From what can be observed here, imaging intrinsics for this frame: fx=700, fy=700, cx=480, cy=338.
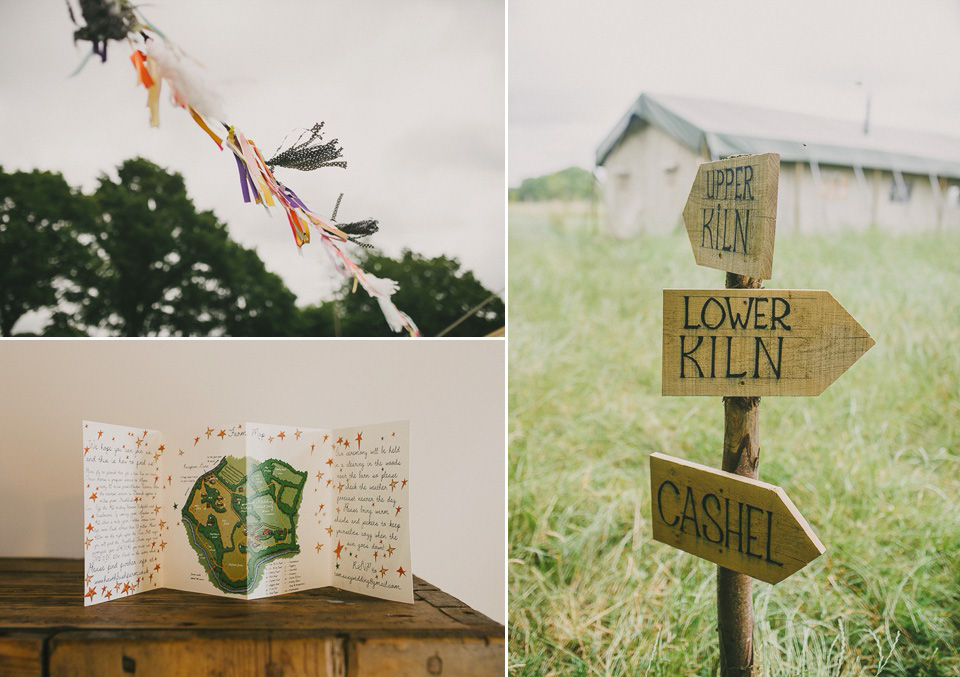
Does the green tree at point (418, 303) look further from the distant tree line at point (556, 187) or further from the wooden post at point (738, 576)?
the distant tree line at point (556, 187)

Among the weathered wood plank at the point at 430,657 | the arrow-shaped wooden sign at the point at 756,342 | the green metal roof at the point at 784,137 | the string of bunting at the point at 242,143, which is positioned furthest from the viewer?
the green metal roof at the point at 784,137

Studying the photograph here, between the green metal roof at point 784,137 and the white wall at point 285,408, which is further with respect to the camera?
the green metal roof at point 784,137

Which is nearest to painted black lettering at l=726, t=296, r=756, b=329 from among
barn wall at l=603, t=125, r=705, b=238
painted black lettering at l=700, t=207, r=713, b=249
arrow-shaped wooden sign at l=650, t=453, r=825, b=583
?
painted black lettering at l=700, t=207, r=713, b=249

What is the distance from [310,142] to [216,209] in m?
0.21

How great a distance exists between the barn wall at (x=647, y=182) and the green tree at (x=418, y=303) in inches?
29.9

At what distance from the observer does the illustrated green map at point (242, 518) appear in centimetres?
97

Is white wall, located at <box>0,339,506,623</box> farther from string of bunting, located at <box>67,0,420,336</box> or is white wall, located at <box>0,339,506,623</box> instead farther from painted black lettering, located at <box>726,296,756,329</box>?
painted black lettering, located at <box>726,296,756,329</box>

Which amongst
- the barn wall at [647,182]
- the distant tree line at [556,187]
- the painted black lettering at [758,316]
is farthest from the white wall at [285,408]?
the barn wall at [647,182]

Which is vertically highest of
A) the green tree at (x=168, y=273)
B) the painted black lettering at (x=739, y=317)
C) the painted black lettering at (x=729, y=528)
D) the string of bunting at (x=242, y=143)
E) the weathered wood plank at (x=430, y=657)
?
the string of bunting at (x=242, y=143)

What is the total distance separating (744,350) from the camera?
976 millimetres

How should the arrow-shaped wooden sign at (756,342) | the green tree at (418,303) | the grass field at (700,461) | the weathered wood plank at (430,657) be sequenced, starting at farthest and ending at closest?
the grass field at (700,461), the green tree at (418,303), the arrow-shaped wooden sign at (756,342), the weathered wood plank at (430,657)

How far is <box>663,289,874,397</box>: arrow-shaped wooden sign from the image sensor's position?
96 centimetres

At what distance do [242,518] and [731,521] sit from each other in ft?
2.23

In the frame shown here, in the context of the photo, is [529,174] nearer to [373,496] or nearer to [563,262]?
[563,262]
